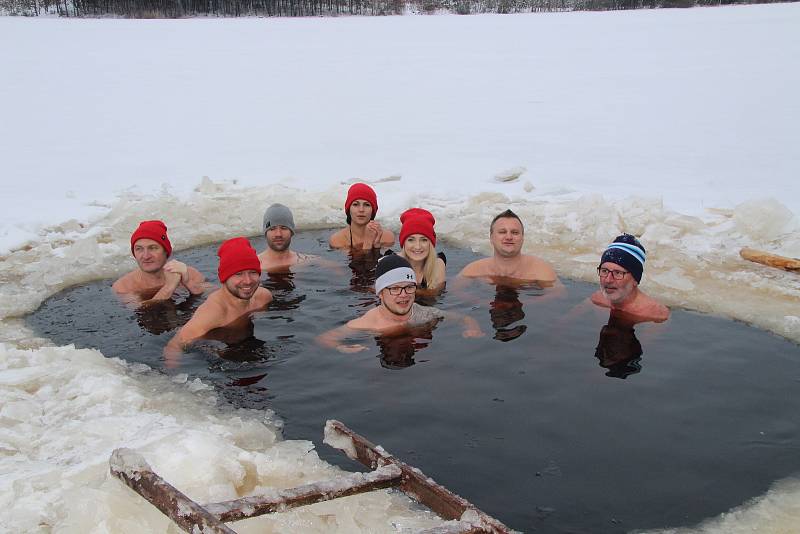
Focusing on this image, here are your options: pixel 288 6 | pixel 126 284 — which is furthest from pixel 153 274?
pixel 288 6

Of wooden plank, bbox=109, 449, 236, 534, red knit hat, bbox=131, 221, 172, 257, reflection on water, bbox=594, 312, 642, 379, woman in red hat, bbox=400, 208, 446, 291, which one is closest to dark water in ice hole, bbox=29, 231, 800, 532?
reflection on water, bbox=594, 312, 642, 379

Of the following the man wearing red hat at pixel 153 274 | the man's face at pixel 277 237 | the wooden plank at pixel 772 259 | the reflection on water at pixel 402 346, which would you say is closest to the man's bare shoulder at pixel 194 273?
the man wearing red hat at pixel 153 274

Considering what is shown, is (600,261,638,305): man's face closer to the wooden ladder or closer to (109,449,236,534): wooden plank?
the wooden ladder

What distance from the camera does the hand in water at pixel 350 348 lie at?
5602 mm

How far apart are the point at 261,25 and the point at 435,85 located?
14699 mm

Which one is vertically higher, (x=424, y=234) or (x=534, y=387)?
(x=424, y=234)

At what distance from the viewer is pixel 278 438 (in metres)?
4.25

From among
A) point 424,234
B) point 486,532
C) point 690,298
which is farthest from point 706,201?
point 486,532

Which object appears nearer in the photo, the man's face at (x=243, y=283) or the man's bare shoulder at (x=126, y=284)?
the man's face at (x=243, y=283)

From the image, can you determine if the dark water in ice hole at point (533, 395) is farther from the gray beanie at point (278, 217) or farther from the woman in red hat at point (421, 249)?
the gray beanie at point (278, 217)

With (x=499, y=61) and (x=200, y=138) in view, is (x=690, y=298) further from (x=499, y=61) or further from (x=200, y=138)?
(x=499, y=61)

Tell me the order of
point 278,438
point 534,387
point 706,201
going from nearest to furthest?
point 278,438 < point 534,387 < point 706,201

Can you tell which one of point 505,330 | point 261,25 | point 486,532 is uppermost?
point 261,25

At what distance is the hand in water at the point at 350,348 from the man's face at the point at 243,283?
3.07ft
